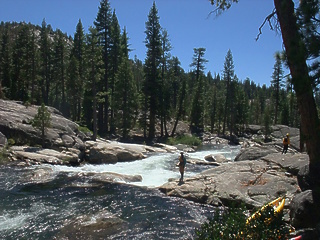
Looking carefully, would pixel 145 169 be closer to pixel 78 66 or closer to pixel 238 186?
pixel 238 186

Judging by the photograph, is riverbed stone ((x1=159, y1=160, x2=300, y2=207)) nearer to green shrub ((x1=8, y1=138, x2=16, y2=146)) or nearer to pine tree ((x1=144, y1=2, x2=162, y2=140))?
green shrub ((x1=8, y1=138, x2=16, y2=146))

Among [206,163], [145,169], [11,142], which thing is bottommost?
[145,169]

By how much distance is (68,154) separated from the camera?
68.6 feet

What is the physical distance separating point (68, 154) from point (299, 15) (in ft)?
59.7

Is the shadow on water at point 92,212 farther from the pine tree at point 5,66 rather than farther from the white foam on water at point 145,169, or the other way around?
the pine tree at point 5,66

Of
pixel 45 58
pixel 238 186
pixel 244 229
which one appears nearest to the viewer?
pixel 244 229

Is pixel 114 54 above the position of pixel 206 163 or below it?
above

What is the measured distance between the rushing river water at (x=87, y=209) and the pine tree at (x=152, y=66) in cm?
2217

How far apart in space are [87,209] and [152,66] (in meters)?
30.3

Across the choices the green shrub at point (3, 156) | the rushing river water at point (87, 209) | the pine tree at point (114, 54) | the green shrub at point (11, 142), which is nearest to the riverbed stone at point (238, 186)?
the rushing river water at point (87, 209)

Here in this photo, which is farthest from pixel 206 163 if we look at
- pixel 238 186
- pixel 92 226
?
pixel 92 226

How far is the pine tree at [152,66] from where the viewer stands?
3847 centimetres

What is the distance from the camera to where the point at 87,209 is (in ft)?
36.5

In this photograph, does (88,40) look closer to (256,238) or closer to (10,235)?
(10,235)
